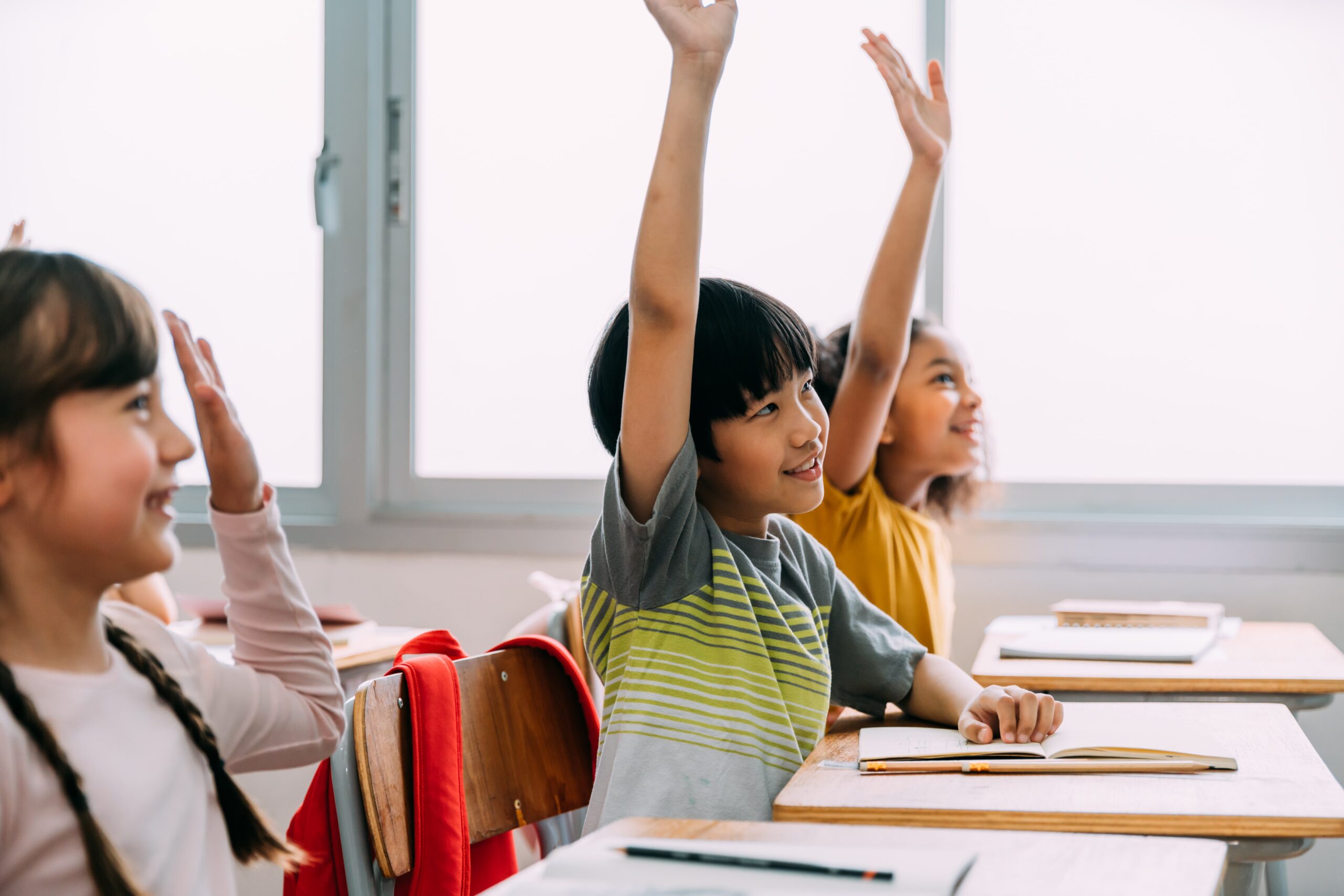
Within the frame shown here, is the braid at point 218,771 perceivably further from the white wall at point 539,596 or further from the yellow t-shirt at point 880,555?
the white wall at point 539,596

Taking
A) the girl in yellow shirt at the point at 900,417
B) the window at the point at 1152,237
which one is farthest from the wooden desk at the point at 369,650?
the window at the point at 1152,237

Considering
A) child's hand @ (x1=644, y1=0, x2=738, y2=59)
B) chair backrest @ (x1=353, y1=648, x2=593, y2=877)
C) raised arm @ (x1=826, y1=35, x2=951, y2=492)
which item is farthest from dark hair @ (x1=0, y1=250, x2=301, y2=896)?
raised arm @ (x1=826, y1=35, x2=951, y2=492)

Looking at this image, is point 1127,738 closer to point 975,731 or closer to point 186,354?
point 975,731

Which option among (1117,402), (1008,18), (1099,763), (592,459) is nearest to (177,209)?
(592,459)

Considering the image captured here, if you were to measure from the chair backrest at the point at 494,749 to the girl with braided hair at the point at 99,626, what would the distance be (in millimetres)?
276

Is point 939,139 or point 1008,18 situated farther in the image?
point 1008,18

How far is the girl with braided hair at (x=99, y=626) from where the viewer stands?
67cm

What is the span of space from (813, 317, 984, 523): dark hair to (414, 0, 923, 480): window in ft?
1.86

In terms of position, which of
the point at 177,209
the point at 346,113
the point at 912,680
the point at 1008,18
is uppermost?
the point at 1008,18

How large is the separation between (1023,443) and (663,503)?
1.70 m

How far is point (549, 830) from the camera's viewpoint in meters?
1.34

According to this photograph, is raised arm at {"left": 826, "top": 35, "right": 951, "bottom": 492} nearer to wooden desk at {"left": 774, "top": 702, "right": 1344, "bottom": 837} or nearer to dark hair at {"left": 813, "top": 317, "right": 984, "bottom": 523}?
dark hair at {"left": 813, "top": 317, "right": 984, "bottom": 523}

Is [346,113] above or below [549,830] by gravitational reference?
above

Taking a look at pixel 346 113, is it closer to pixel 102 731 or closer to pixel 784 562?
pixel 784 562
